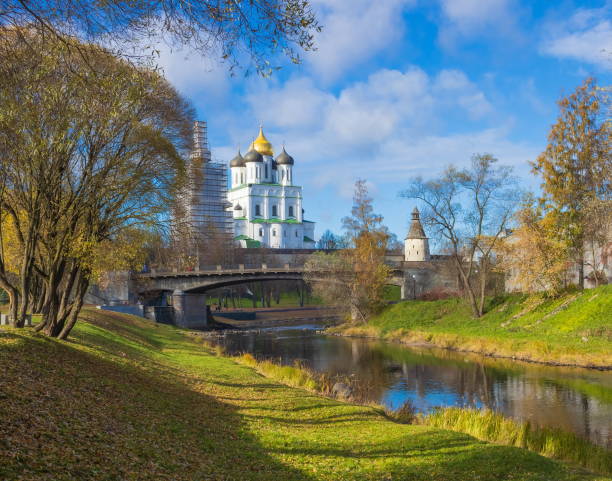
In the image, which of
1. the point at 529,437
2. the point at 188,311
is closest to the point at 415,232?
the point at 188,311

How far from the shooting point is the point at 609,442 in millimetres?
16078

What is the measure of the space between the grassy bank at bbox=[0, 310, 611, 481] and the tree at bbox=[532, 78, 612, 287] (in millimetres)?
26336

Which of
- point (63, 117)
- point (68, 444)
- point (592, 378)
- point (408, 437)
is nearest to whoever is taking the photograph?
point (68, 444)

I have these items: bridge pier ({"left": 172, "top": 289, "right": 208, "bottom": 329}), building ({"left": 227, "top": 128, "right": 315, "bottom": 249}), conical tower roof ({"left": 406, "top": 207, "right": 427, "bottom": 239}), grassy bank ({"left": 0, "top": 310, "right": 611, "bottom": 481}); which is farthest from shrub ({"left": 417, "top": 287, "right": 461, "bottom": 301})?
building ({"left": 227, "top": 128, "right": 315, "bottom": 249})

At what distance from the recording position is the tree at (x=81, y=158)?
14.5m

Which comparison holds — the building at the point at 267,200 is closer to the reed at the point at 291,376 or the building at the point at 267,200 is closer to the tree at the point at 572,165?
the tree at the point at 572,165

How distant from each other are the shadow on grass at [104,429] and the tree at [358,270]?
1420 inches

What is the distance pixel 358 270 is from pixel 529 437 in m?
35.2

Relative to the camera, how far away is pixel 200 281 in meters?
61.7

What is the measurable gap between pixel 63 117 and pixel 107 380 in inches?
249

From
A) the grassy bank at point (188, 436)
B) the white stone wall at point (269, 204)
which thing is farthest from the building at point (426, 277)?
the white stone wall at point (269, 204)

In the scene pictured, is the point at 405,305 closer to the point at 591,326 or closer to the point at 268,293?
the point at 591,326

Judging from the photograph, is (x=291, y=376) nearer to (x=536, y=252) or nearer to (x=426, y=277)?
(x=536, y=252)

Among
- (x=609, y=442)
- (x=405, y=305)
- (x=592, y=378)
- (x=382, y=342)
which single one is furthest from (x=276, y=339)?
(x=609, y=442)
